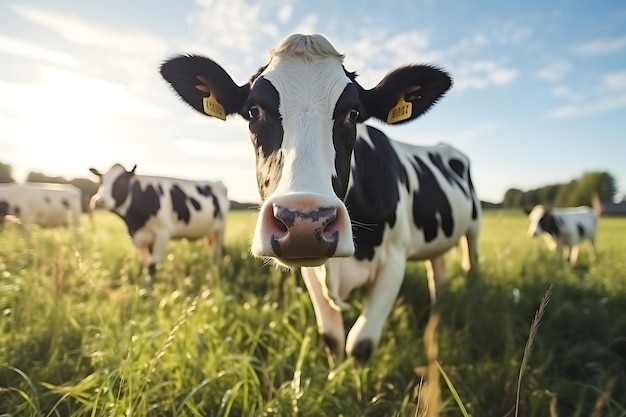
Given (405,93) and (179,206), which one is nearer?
(405,93)

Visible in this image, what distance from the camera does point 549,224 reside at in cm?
1277

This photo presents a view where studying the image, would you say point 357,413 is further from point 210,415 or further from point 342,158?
point 342,158

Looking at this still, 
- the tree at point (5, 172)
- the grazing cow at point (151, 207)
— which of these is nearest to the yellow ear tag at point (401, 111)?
the grazing cow at point (151, 207)

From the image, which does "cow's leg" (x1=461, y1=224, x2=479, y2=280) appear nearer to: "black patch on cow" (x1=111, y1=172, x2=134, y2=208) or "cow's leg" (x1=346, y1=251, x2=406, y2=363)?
"cow's leg" (x1=346, y1=251, x2=406, y2=363)

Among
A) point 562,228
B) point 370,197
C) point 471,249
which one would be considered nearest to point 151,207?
point 471,249

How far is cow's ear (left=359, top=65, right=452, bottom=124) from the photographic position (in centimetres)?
279

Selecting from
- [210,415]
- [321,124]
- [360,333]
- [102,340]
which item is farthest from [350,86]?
[102,340]

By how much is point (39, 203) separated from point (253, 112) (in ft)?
46.2

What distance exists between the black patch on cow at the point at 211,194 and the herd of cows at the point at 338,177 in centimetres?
558

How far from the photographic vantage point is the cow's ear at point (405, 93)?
2793mm

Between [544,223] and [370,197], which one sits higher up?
[370,197]

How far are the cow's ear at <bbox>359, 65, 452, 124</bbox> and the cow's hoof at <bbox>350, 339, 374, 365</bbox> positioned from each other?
4.88 ft

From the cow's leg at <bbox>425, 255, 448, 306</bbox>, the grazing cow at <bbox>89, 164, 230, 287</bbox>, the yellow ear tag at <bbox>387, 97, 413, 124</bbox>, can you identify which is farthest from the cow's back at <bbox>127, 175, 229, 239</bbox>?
the yellow ear tag at <bbox>387, 97, 413, 124</bbox>

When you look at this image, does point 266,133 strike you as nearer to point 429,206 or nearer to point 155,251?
point 429,206
